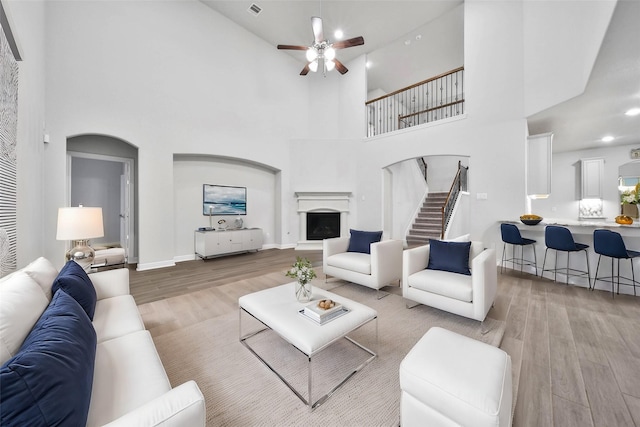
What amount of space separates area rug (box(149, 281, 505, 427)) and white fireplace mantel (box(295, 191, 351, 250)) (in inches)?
172

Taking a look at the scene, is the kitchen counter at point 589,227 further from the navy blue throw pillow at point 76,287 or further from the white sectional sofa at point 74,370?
the navy blue throw pillow at point 76,287

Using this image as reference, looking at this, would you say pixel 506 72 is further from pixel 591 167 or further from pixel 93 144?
pixel 93 144

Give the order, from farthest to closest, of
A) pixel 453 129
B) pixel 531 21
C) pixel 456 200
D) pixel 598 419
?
pixel 456 200 → pixel 453 129 → pixel 531 21 → pixel 598 419

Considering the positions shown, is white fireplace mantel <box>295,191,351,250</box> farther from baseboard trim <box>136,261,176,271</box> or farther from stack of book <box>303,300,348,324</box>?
stack of book <box>303,300,348,324</box>

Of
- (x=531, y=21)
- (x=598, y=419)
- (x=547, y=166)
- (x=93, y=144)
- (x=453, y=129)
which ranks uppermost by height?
(x=531, y=21)

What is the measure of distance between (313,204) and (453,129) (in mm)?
3801

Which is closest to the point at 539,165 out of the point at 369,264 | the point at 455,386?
the point at 369,264

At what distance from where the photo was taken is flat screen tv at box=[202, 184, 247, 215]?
582 centimetres

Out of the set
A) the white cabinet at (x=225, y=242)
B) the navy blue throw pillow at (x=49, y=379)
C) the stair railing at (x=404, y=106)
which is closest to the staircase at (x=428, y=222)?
the stair railing at (x=404, y=106)

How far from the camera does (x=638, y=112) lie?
153 inches

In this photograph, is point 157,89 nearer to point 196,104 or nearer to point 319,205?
point 196,104

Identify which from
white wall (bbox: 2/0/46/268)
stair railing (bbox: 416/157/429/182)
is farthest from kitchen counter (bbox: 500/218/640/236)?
white wall (bbox: 2/0/46/268)

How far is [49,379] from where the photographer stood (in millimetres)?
772

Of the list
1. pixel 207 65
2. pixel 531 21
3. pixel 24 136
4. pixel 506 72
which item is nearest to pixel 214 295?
pixel 24 136
